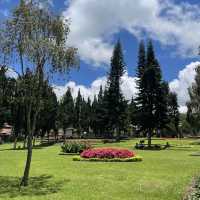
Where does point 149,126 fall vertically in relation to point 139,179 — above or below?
above

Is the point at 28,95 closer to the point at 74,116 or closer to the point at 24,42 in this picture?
the point at 24,42

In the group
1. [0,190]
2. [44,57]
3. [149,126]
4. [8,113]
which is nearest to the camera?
[0,190]

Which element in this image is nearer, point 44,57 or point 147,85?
point 44,57

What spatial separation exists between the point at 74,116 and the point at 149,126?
2060 inches

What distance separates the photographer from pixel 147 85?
2389 inches

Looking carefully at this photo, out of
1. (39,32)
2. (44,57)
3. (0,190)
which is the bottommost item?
(0,190)

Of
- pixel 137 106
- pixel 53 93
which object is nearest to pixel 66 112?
pixel 137 106

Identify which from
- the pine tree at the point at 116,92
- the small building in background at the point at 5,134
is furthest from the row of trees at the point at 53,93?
the small building in background at the point at 5,134

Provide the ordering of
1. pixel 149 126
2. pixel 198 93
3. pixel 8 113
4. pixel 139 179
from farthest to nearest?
pixel 8 113, pixel 149 126, pixel 198 93, pixel 139 179

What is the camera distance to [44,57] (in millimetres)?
17953

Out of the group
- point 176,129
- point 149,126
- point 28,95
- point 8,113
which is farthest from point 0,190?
point 176,129

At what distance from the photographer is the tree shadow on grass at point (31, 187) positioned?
1593 cm

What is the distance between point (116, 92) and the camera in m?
76.8

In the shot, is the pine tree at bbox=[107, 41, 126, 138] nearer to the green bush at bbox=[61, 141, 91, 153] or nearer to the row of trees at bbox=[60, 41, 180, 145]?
the row of trees at bbox=[60, 41, 180, 145]
